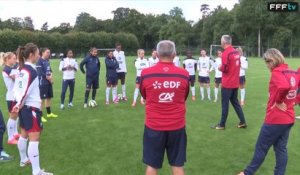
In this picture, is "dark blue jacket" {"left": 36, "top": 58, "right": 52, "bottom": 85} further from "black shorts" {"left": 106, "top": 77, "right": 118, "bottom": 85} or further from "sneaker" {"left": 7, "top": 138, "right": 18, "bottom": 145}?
"black shorts" {"left": 106, "top": 77, "right": 118, "bottom": 85}

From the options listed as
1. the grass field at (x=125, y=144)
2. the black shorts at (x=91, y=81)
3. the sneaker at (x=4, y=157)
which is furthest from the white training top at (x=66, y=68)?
the sneaker at (x=4, y=157)

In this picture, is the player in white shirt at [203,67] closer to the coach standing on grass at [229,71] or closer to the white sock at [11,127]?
the coach standing on grass at [229,71]

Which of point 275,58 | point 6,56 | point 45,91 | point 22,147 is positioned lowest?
point 22,147

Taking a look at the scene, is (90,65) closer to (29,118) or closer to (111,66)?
(111,66)

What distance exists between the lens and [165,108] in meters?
4.54

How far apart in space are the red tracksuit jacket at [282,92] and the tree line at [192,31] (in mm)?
69787

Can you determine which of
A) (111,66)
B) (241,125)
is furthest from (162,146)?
(111,66)

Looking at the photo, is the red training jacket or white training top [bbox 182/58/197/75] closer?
the red training jacket

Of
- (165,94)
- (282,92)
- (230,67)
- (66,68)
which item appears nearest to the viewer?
(165,94)

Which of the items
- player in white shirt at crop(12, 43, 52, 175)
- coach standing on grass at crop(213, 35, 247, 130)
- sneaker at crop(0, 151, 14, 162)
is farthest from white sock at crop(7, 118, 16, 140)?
coach standing on grass at crop(213, 35, 247, 130)

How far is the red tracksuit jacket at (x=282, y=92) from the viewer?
17.1 ft

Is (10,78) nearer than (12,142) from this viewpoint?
Yes

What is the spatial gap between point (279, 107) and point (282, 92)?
30 cm

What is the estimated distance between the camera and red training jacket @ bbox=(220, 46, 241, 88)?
8.89m
